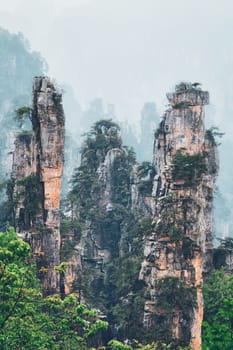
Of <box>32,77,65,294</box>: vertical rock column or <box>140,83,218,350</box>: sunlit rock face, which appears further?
<box>32,77,65,294</box>: vertical rock column

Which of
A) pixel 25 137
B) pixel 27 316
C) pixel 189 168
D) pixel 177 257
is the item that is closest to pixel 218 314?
pixel 177 257

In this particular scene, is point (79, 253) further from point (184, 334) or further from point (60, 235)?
point (184, 334)

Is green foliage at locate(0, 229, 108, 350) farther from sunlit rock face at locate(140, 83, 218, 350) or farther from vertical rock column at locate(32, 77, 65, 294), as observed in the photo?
vertical rock column at locate(32, 77, 65, 294)

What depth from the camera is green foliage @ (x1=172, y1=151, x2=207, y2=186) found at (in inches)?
992

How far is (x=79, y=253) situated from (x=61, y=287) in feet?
7.44

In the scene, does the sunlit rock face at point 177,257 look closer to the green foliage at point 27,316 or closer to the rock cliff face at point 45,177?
the rock cliff face at point 45,177

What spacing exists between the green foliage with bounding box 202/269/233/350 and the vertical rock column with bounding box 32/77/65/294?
6034 millimetres

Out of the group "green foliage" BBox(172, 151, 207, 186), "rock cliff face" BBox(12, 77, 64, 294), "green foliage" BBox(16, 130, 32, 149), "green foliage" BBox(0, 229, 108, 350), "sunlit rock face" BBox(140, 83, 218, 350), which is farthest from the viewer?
"green foliage" BBox(16, 130, 32, 149)

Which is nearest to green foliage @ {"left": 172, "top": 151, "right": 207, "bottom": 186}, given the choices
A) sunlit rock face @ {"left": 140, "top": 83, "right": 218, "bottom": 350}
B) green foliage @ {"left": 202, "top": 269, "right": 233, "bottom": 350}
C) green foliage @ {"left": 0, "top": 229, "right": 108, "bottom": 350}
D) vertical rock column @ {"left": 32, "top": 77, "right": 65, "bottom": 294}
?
sunlit rock face @ {"left": 140, "top": 83, "right": 218, "bottom": 350}

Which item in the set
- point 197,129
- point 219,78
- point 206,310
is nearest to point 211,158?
point 197,129

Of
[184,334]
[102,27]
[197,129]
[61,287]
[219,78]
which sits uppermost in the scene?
[102,27]

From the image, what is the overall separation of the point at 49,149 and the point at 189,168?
543 cm

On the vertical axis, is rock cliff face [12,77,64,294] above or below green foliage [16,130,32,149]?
below

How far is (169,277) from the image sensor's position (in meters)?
23.7
